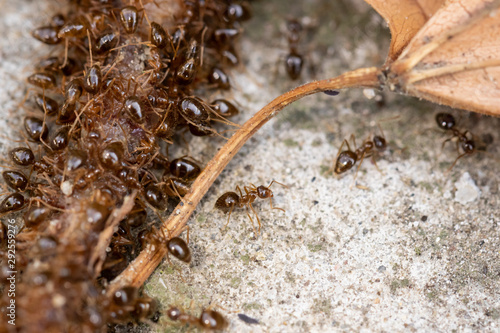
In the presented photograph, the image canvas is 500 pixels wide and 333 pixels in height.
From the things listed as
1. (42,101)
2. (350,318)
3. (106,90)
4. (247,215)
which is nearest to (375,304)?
(350,318)

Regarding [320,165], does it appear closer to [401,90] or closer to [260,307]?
[401,90]

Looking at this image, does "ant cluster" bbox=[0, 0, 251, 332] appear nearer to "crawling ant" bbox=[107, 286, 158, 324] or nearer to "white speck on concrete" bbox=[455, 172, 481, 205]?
"crawling ant" bbox=[107, 286, 158, 324]

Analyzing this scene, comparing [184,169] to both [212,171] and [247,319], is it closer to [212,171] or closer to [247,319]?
[212,171]

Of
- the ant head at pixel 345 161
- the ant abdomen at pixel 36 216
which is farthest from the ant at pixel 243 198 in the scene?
the ant abdomen at pixel 36 216

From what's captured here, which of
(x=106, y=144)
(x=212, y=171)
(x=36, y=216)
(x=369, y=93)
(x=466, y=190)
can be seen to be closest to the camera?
(x=36, y=216)

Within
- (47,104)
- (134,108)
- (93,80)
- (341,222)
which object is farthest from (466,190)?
(47,104)
